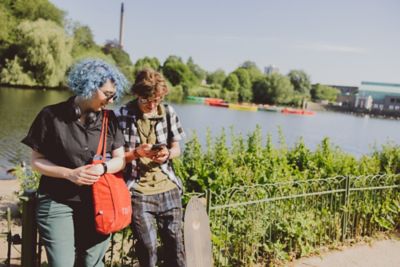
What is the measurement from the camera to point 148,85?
9.00 feet

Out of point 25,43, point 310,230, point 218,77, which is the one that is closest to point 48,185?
point 310,230

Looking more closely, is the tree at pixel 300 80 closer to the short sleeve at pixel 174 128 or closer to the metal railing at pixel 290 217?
the metal railing at pixel 290 217

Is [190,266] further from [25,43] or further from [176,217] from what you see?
[25,43]

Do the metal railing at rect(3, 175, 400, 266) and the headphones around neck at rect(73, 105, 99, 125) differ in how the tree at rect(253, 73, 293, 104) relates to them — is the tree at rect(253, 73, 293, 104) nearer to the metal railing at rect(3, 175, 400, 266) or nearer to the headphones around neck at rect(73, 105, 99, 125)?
the metal railing at rect(3, 175, 400, 266)

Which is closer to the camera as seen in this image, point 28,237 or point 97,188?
point 97,188

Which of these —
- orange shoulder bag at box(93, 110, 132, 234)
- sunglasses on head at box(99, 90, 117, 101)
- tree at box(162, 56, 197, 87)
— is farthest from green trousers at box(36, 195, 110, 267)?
tree at box(162, 56, 197, 87)

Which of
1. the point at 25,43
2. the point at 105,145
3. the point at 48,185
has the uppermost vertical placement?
the point at 25,43

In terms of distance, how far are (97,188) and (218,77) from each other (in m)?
114

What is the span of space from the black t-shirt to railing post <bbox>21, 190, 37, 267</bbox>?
15 centimetres

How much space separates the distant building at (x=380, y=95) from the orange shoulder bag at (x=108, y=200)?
351 ft

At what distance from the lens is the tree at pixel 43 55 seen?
39156mm

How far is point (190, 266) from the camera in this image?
3.07 m

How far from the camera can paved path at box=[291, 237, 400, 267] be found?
15.0 feet

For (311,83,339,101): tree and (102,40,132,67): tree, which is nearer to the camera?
(102,40,132,67): tree
